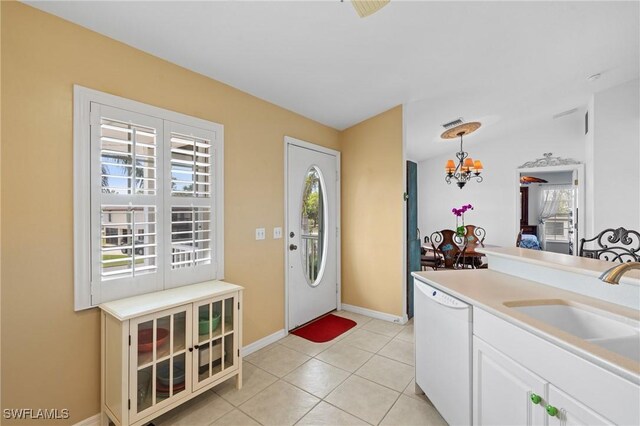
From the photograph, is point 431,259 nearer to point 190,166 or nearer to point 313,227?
point 313,227

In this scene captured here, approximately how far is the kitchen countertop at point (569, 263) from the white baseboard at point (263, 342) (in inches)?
83.7

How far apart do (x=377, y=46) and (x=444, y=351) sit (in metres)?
2.15

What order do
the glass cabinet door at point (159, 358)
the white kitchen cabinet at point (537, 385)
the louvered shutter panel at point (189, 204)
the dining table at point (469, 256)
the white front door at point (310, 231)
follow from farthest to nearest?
the dining table at point (469, 256) → the white front door at point (310, 231) → the louvered shutter panel at point (189, 204) → the glass cabinet door at point (159, 358) → the white kitchen cabinet at point (537, 385)

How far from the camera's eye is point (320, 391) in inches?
84.1

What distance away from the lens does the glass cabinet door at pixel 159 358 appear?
5.30 ft

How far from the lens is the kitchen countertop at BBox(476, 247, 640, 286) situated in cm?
139

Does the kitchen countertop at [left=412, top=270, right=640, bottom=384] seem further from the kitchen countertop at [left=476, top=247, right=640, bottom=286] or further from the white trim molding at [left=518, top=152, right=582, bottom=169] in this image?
the white trim molding at [left=518, top=152, right=582, bottom=169]

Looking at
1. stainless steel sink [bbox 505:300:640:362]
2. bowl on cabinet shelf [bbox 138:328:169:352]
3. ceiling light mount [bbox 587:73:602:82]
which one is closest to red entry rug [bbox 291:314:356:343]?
bowl on cabinet shelf [bbox 138:328:169:352]

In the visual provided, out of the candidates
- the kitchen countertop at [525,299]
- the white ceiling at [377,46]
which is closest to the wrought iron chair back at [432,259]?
the white ceiling at [377,46]

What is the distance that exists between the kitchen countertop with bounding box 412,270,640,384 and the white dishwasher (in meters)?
0.08

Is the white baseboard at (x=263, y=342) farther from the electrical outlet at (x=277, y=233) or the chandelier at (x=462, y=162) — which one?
the chandelier at (x=462, y=162)

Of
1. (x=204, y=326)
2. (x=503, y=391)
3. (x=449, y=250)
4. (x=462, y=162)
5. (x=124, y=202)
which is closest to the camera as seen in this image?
(x=503, y=391)

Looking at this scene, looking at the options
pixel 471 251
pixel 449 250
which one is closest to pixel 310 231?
pixel 449 250

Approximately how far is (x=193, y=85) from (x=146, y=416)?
2.27 metres
